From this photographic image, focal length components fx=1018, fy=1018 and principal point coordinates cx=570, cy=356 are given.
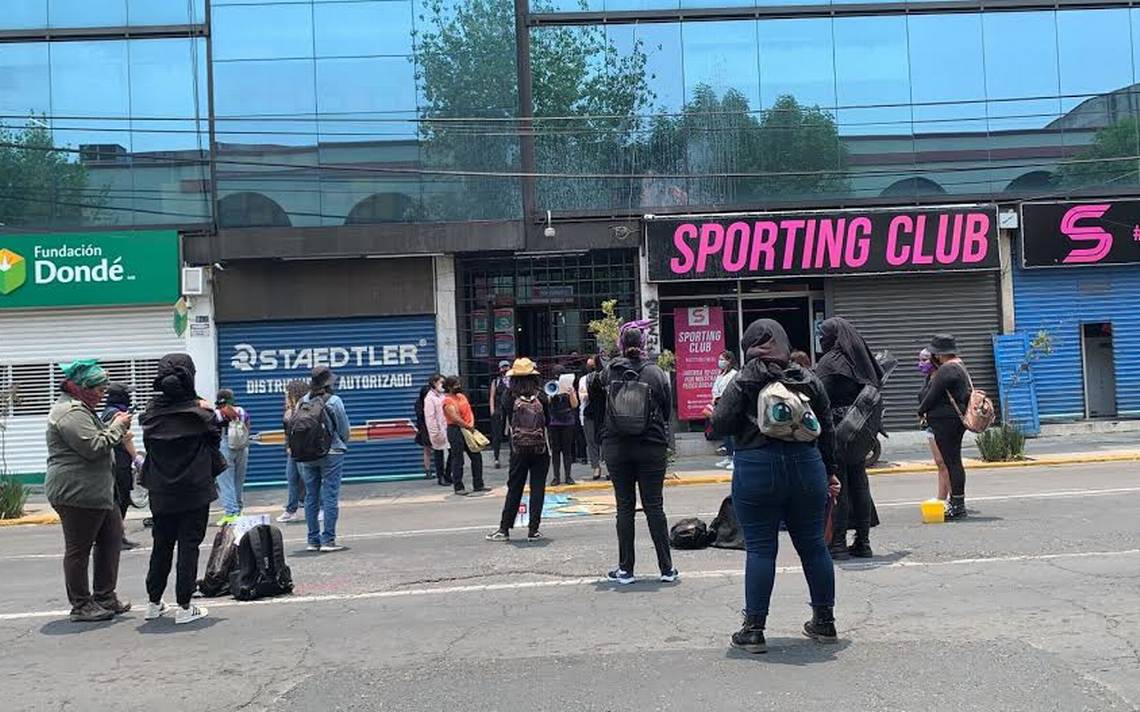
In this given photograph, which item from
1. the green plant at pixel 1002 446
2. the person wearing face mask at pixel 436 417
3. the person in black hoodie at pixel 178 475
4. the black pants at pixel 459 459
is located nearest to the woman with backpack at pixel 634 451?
the person in black hoodie at pixel 178 475

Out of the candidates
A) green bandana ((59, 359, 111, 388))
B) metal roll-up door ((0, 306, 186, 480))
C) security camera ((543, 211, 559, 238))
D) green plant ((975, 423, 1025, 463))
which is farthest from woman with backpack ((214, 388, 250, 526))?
green plant ((975, 423, 1025, 463))

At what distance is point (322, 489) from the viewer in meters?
9.95

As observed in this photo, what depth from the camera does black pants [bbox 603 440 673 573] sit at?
7562mm

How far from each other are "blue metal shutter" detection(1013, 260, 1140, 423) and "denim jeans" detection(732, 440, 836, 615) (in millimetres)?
15430

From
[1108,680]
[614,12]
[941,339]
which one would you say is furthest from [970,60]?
[1108,680]

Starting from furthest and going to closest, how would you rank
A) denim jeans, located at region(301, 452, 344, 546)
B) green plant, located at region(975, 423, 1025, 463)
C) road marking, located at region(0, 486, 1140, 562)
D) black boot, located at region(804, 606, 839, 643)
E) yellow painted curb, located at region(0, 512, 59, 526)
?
1. green plant, located at region(975, 423, 1025, 463)
2. yellow painted curb, located at region(0, 512, 59, 526)
3. road marking, located at region(0, 486, 1140, 562)
4. denim jeans, located at region(301, 452, 344, 546)
5. black boot, located at region(804, 606, 839, 643)

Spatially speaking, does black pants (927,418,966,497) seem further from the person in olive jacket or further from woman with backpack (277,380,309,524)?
the person in olive jacket

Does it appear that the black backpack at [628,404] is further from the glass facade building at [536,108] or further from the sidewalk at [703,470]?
the glass facade building at [536,108]

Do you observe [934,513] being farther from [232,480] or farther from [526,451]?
[232,480]

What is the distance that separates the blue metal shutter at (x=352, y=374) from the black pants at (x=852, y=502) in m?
11.6

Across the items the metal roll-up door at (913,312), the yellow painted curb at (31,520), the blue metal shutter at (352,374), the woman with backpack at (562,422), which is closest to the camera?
the woman with backpack at (562,422)

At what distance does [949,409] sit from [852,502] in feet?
7.47

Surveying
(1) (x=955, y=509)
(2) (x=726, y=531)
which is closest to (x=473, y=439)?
(2) (x=726, y=531)

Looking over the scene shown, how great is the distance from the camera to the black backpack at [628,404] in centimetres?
748
